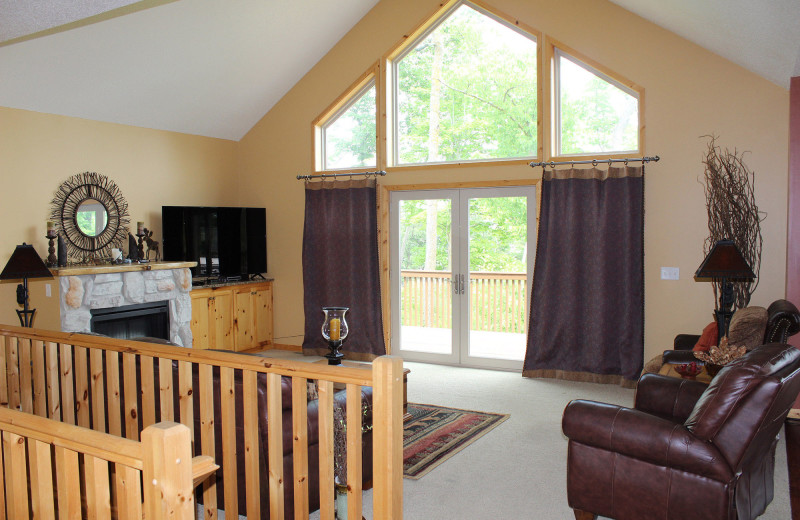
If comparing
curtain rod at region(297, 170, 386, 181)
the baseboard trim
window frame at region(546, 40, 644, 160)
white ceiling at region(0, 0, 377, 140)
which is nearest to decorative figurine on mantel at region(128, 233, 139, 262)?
white ceiling at region(0, 0, 377, 140)

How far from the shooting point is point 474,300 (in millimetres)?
6562

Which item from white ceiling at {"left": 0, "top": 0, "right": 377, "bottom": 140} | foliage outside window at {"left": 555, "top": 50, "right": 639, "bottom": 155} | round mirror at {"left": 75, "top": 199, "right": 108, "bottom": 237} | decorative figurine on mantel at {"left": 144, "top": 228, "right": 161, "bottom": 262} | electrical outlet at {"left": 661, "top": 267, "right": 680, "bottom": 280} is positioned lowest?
electrical outlet at {"left": 661, "top": 267, "right": 680, "bottom": 280}

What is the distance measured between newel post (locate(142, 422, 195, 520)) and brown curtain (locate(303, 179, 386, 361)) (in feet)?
18.1

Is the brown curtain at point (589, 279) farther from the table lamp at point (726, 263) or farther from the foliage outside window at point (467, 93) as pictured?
the table lamp at point (726, 263)

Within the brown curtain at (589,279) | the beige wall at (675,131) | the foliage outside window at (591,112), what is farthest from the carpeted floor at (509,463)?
the foliage outside window at (591,112)

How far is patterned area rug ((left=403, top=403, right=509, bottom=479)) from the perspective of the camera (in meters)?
3.95

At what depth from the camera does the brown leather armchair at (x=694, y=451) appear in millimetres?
2555

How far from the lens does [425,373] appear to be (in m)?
6.36

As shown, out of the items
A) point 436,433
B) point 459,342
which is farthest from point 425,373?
point 436,433

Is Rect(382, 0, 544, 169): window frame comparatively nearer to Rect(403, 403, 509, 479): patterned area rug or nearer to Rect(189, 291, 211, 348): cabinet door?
Rect(189, 291, 211, 348): cabinet door

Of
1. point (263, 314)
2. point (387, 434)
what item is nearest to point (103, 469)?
point (387, 434)

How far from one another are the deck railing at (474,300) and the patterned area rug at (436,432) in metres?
1.63

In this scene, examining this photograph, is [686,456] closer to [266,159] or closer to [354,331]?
[354,331]

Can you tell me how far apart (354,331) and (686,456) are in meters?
4.77
